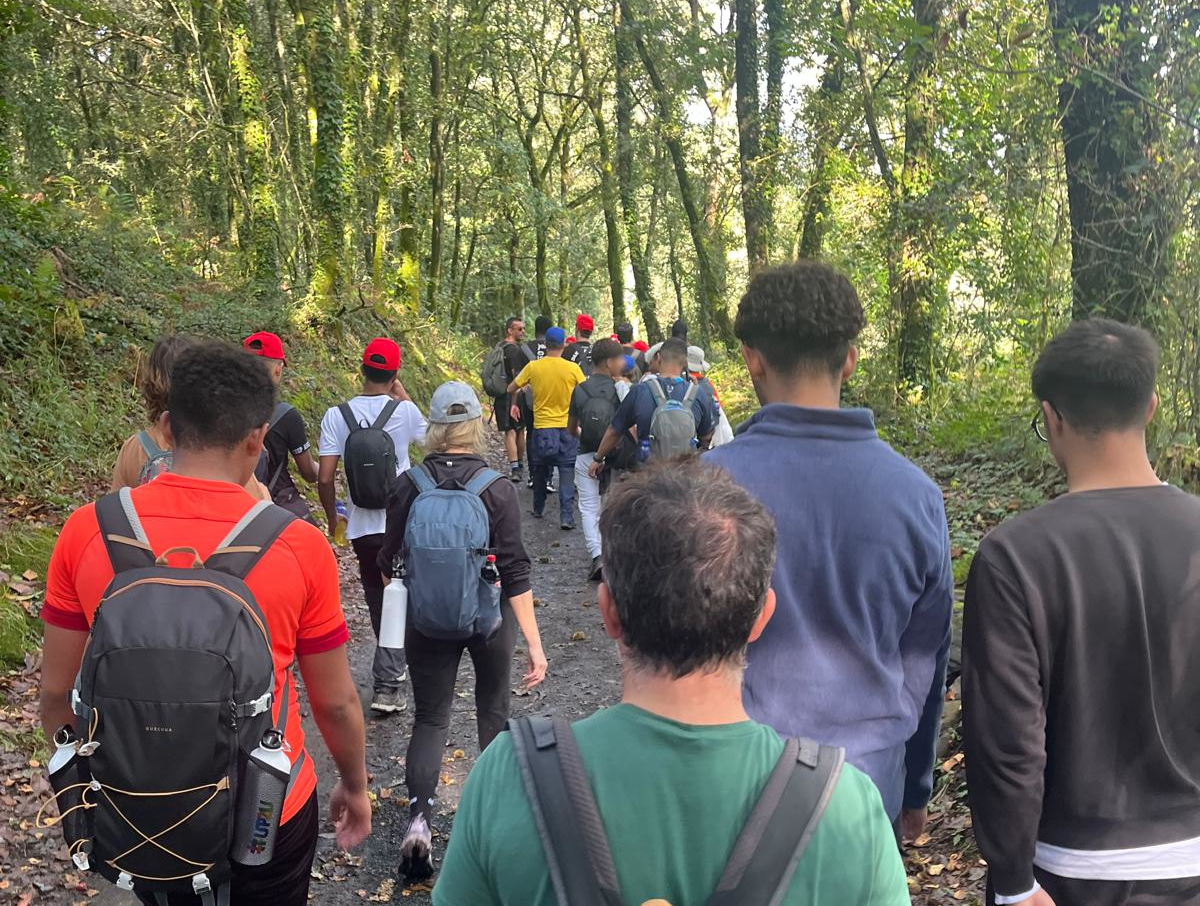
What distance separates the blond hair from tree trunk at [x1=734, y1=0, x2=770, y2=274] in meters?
13.7

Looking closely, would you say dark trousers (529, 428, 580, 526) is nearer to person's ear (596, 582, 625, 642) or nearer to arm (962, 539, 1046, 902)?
arm (962, 539, 1046, 902)

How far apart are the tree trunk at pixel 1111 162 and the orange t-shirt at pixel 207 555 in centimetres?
620

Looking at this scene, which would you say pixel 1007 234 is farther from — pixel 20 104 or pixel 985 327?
pixel 20 104

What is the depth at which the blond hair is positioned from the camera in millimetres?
4215

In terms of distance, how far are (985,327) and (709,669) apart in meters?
9.81

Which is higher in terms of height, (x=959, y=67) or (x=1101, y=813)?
(x=959, y=67)

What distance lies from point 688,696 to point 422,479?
286cm

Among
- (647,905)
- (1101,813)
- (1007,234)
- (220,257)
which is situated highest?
(220,257)

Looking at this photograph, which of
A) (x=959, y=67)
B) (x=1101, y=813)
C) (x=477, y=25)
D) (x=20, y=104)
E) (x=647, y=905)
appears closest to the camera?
(x=647, y=905)

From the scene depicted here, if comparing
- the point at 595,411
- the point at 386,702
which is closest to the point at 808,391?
the point at 386,702

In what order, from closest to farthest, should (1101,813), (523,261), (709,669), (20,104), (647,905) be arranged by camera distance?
(647,905), (709,669), (1101,813), (20,104), (523,261)

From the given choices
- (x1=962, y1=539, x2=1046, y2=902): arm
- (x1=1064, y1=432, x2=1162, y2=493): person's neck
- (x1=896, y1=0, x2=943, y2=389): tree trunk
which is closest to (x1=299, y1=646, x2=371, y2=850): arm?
(x1=962, y1=539, x2=1046, y2=902): arm

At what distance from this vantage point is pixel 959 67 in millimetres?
8562

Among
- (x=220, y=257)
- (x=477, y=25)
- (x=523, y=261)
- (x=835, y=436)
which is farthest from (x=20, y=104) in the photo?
(x=523, y=261)
